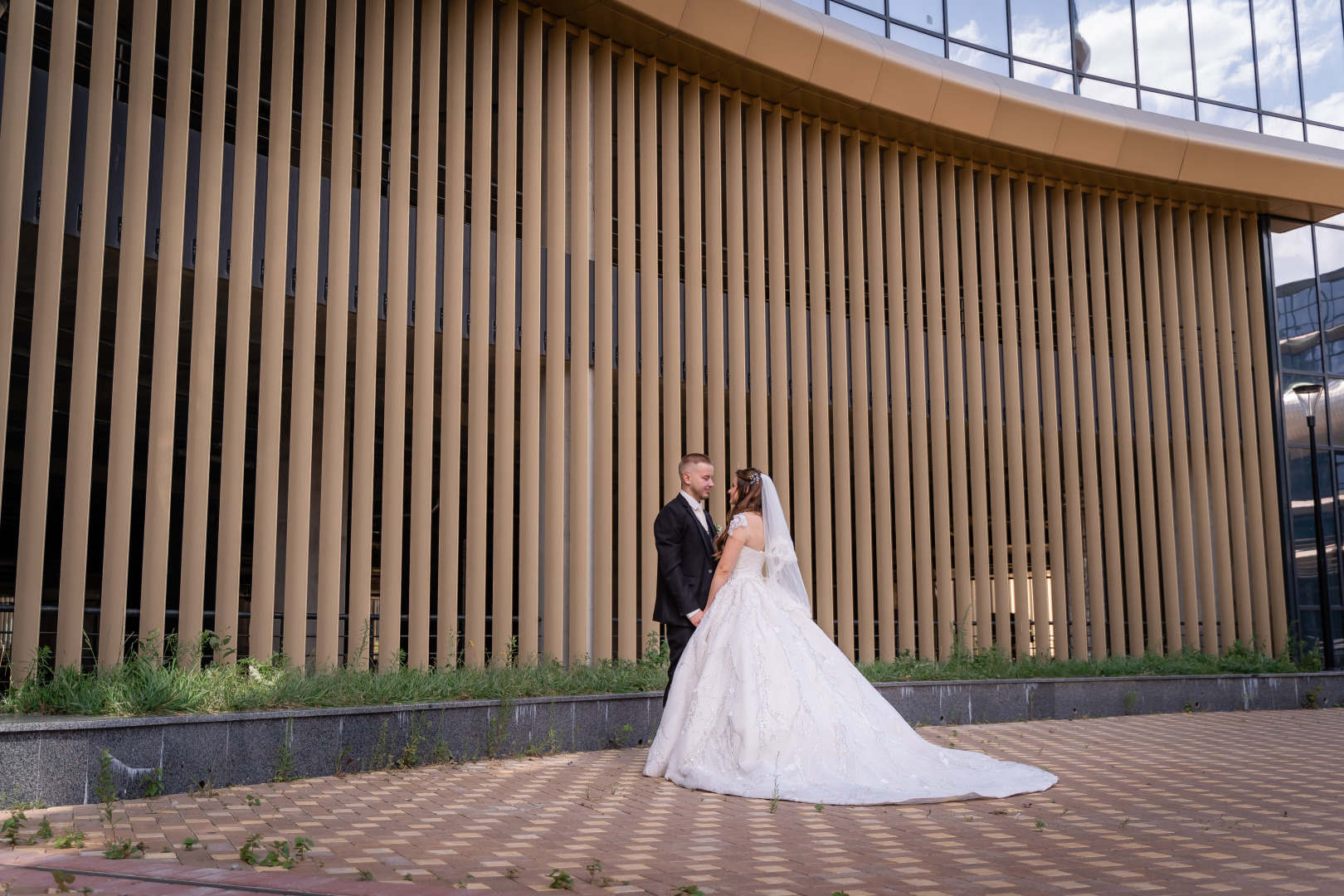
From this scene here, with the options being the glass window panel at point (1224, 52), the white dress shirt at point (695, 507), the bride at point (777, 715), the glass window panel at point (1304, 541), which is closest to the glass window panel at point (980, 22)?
the glass window panel at point (1224, 52)

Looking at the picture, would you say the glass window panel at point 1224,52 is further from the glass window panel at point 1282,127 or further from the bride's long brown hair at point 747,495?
the bride's long brown hair at point 747,495

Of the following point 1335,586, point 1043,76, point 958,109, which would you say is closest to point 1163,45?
point 1043,76

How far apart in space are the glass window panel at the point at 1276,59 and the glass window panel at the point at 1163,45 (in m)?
1.54

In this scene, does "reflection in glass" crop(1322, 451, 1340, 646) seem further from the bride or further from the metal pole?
the bride

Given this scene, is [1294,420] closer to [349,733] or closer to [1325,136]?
[1325,136]

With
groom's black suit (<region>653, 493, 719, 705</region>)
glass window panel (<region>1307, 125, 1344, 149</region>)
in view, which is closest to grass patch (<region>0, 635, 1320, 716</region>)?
groom's black suit (<region>653, 493, 719, 705</region>)

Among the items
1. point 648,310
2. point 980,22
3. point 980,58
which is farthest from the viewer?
point 980,22

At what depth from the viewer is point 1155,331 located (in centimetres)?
1667

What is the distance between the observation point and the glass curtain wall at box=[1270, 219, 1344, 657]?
1820 centimetres

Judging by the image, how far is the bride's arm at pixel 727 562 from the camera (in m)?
7.76

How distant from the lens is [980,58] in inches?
624

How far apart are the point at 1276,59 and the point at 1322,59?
3.20ft

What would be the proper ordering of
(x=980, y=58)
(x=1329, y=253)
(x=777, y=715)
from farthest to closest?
(x=1329, y=253) < (x=980, y=58) < (x=777, y=715)

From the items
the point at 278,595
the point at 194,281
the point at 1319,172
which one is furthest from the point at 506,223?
the point at 1319,172
